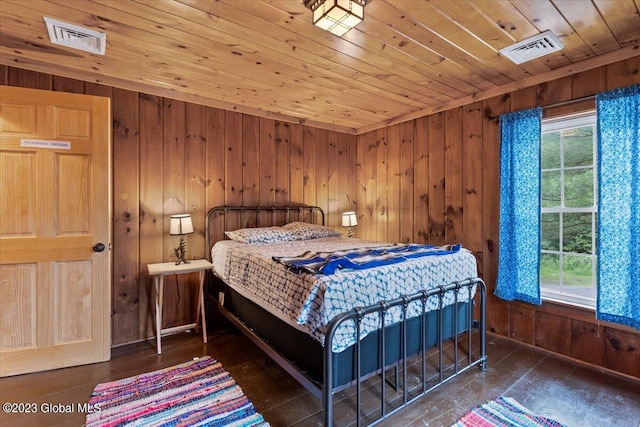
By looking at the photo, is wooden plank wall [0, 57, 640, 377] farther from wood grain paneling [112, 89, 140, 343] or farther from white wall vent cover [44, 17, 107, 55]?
white wall vent cover [44, 17, 107, 55]

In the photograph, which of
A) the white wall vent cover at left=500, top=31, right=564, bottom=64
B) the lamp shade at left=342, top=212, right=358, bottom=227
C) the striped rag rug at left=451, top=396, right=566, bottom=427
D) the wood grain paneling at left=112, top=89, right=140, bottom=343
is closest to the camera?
the striped rag rug at left=451, top=396, right=566, bottom=427

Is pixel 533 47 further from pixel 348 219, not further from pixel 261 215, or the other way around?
pixel 261 215

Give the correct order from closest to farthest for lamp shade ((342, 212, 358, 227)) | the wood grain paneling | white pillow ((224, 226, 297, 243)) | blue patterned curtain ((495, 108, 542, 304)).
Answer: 1. blue patterned curtain ((495, 108, 542, 304))
2. the wood grain paneling
3. white pillow ((224, 226, 297, 243))
4. lamp shade ((342, 212, 358, 227))

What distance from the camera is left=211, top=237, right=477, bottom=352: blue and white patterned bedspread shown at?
1.70 meters

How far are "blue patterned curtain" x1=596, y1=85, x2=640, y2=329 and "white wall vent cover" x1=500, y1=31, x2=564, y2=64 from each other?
1.87ft

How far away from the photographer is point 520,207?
9.46 ft

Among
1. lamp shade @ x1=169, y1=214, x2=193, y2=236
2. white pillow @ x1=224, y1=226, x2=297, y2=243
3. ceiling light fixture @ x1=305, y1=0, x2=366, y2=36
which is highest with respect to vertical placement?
ceiling light fixture @ x1=305, y1=0, x2=366, y2=36

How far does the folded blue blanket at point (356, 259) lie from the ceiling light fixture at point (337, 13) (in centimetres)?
139

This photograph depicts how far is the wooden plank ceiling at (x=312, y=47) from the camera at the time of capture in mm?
1902

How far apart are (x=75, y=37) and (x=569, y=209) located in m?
4.13

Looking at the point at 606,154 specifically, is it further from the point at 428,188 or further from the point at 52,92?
the point at 52,92

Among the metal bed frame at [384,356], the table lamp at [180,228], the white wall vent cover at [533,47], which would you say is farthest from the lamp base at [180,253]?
the white wall vent cover at [533,47]

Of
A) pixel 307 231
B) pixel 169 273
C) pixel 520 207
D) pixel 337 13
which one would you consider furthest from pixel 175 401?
pixel 520 207

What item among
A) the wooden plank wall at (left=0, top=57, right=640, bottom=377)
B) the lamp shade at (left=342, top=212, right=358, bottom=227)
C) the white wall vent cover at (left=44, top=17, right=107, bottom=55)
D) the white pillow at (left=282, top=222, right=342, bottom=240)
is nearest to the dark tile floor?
the wooden plank wall at (left=0, top=57, right=640, bottom=377)
